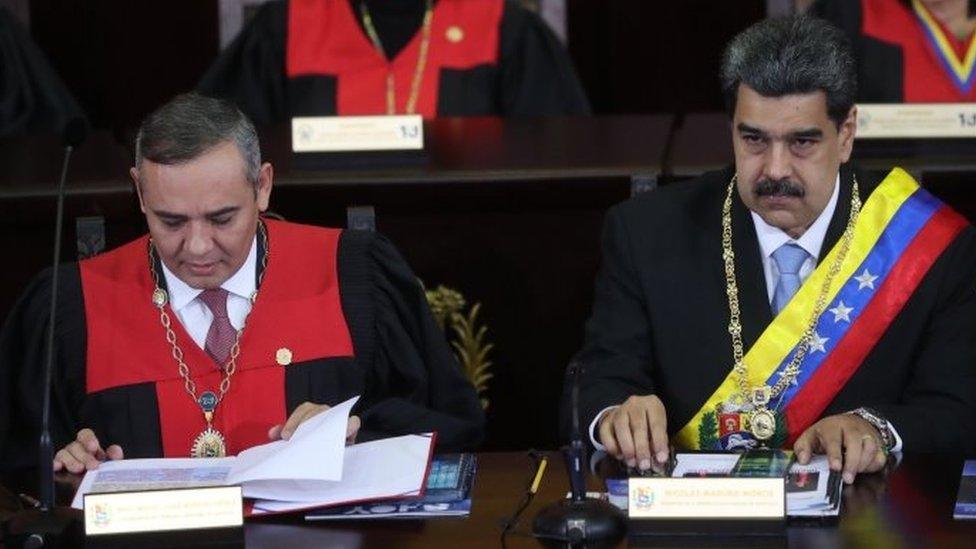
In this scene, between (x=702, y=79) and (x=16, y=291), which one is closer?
(x=16, y=291)

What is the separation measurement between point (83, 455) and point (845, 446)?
105 cm

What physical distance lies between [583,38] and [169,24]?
1263 mm

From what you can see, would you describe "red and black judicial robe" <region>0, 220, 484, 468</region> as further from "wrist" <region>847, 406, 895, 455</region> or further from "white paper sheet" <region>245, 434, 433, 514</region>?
"wrist" <region>847, 406, 895, 455</region>

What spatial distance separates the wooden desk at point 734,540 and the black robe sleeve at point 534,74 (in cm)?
246

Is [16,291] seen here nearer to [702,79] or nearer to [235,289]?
[235,289]

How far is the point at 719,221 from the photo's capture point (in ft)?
10.7

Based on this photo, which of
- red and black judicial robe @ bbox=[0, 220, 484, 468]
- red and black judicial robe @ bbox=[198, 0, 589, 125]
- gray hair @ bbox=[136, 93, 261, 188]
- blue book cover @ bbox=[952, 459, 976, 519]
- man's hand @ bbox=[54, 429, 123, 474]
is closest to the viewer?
blue book cover @ bbox=[952, 459, 976, 519]

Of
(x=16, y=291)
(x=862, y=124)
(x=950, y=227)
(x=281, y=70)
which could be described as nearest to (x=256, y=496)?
(x=950, y=227)

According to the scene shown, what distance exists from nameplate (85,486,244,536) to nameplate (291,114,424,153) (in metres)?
1.73

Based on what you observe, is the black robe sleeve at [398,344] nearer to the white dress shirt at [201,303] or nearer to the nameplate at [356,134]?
the white dress shirt at [201,303]

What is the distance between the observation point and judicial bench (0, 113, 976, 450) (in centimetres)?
395

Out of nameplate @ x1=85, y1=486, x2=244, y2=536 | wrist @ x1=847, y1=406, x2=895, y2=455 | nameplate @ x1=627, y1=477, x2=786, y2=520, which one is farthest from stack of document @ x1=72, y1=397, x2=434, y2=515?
wrist @ x1=847, y1=406, x2=895, y2=455

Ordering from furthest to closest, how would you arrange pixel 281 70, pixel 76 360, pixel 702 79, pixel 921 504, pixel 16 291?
pixel 702 79 < pixel 281 70 < pixel 16 291 < pixel 76 360 < pixel 921 504

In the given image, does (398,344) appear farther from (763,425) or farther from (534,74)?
(534,74)
